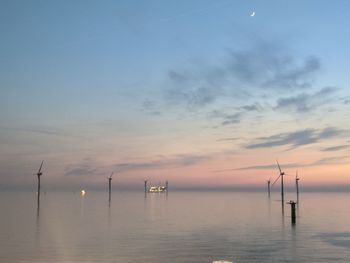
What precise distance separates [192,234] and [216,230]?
361 inches

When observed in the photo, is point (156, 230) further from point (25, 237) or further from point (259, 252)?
point (259, 252)

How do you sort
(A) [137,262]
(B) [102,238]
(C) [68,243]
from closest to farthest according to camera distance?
(A) [137,262]
(C) [68,243]
(B) [102,238]

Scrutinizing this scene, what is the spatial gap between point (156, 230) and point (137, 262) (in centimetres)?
3711

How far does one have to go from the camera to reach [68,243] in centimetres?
6731

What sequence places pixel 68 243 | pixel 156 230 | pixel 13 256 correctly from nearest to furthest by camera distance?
pixel 13 256 < pixel 68 243 < pixel 156 230

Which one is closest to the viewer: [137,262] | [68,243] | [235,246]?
[137,262]

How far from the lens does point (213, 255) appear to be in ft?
181

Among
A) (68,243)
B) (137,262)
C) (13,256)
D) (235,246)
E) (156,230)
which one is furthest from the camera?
(156,230)

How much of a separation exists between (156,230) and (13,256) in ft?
119

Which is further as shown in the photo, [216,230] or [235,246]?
[216,230]

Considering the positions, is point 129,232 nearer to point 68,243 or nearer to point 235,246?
point 68,243

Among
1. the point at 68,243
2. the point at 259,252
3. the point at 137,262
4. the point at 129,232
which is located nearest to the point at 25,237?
the point at 68,243

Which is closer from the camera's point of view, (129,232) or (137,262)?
(137,262)

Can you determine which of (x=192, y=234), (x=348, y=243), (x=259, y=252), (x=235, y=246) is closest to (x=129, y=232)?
(x=192, y=234)
